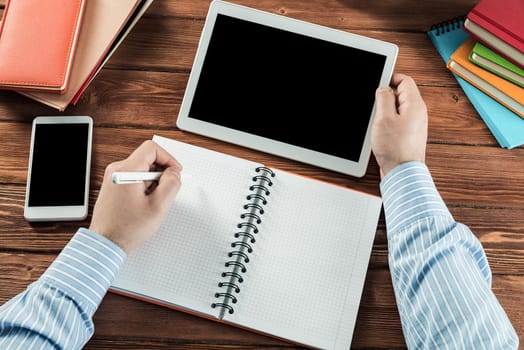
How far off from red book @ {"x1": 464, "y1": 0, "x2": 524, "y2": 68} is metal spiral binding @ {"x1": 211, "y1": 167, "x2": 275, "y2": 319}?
23.3 inches

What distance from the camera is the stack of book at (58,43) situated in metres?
1.19

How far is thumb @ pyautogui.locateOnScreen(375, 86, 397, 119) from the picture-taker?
1186mm

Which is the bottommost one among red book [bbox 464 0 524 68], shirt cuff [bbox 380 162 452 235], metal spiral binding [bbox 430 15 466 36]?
shirt cuff [bbox 380 162 452 235]

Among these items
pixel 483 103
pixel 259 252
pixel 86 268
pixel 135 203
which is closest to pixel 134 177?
pixel 135 203

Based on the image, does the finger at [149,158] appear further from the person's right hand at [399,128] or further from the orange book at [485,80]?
the orange book at [485,80]

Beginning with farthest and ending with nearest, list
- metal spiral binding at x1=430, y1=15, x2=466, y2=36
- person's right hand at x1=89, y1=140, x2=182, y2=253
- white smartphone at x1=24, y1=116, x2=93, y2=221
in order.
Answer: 1. metal spiral binding at x1=430, y1=15, x2=466, y2=36
2. white smartphone at x1=24, y1=116, x2=93, y2=221
3. person's right hand at x1=89, y1=140, x2=182, y2=253

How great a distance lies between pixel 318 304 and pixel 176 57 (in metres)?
0.70

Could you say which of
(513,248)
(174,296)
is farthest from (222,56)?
(513,248)

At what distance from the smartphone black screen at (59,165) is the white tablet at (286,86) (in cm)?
25

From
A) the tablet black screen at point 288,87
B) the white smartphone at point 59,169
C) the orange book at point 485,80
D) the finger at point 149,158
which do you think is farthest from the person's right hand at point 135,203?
the orange book at point 485,80

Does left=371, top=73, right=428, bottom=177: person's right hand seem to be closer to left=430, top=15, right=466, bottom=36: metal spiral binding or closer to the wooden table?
the wooden table

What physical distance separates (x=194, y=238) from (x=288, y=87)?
1.39ft

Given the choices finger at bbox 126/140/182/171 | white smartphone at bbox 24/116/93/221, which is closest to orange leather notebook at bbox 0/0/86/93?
white smartphone at bbox 24/116/93/221

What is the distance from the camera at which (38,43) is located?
47.5 inches
